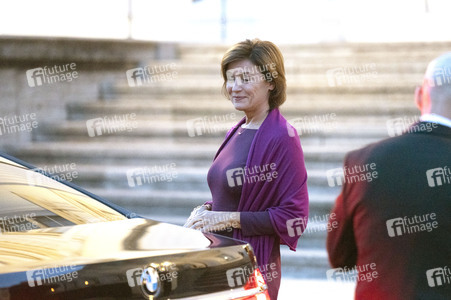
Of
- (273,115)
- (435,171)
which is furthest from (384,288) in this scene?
(273,115)

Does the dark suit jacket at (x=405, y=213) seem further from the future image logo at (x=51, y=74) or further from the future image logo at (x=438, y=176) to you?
the future image logo at (x=51, y=74)

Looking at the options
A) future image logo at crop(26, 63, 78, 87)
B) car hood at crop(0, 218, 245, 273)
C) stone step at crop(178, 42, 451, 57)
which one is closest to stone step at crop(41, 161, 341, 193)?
future image logo at crop(26, 63, 78, 87)

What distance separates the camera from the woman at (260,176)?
3.51 m

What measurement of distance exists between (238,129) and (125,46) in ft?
21.9

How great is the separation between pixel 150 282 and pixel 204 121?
698 centimetres

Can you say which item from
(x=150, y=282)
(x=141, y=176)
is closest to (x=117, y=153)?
(x=141, y=176)

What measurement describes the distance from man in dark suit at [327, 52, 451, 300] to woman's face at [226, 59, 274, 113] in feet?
4.05

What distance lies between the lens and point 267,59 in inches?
146

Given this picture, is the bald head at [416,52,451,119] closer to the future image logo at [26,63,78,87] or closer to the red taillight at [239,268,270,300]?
the red taillight at [239,268,270,300]

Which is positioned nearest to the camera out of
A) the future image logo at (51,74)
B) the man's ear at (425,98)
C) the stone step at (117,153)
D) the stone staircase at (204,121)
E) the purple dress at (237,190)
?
the man's ear at (425,98)

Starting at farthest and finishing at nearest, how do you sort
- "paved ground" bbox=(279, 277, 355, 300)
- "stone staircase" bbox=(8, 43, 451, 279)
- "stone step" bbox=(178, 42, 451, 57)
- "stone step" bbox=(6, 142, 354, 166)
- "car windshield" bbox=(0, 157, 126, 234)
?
"stone step" bbox=(178, 42, 451, 57) → "stone step" bbox=(6, 142, 354, 166) → "stone staircase" bbox=(8, 43, 451, 279) → "paved ground" bbox=(279, 277, 355, 300) → "car windshield" bbox=(0, 157, 126, 234)

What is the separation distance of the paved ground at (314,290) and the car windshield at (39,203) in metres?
3.56

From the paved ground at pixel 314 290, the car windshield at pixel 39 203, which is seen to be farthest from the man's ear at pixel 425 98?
the paved ground at pixel 314 290

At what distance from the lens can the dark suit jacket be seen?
243cm
